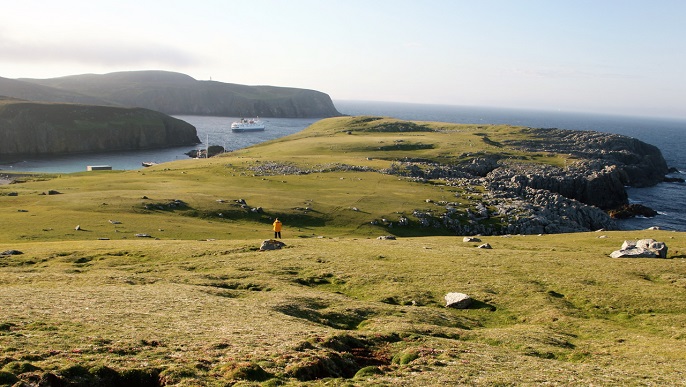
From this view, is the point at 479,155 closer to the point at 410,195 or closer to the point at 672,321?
the point at 410,195

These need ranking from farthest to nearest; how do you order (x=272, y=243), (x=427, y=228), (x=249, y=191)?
(x=249, y=191) → (x=427, y=228) → (x=272, y=243)

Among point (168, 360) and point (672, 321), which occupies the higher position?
point (168, 360)

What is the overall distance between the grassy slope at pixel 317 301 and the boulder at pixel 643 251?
2612mm

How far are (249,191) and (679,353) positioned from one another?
243 feet

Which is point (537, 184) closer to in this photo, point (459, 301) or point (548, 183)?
point (548, 183)

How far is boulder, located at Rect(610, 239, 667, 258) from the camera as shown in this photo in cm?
4738

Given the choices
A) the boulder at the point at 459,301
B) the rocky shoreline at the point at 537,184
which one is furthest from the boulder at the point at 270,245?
the rocky shoreline at the point at 537,184

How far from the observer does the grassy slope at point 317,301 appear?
771 inches

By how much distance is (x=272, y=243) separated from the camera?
49.6 meters

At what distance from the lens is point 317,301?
107 ft

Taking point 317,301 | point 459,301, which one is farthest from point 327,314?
point 459,301

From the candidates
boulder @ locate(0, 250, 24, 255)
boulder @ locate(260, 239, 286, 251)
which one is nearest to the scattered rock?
boulder @ locate(260, 239, 286, 251)

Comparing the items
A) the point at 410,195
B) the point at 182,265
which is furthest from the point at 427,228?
the point at 182,265

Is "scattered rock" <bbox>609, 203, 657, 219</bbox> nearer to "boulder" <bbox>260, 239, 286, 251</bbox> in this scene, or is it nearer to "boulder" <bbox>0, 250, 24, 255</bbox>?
"boulder" <bbox>260, 239, 286, 251</bbox>
